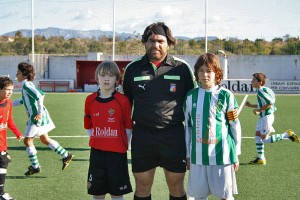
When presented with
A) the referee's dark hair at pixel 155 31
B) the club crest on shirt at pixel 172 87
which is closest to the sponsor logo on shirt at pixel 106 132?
the club crest on shirt at pixel 172 87

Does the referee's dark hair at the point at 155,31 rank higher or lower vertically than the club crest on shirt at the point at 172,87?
higher

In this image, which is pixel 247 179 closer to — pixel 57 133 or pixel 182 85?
pixel 182 85

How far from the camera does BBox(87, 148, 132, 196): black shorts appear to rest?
4312 millimetres

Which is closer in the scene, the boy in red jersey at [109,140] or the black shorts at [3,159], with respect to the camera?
the boy in red jersey at [109,140]

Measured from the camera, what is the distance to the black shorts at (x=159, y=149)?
4.20 meters

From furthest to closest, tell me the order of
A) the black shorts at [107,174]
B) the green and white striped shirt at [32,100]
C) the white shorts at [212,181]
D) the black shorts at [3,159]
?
the green and white striped shirt at [32,100] < the black shorts at [3,159] < the black shorts at [107,174] < the white shorts at [212,181]

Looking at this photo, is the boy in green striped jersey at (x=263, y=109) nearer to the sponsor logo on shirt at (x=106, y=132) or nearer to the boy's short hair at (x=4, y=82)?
the sponsor logo on shirt at (x=106, y=132)

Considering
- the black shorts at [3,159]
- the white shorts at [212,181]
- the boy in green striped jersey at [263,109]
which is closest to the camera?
the white shorts at [212,181]

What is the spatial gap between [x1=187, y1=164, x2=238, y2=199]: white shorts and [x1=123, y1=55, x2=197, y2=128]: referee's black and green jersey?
21.2 inches

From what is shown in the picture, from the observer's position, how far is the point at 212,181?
4.13 meters

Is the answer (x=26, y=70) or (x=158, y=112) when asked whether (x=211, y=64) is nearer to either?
(x=158, y=112)

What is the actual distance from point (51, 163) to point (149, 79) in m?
4.12

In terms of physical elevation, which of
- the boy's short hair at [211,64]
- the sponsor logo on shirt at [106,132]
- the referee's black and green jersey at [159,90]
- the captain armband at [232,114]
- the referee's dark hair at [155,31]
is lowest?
Answer: the sponsor logo on shirt at [106,132]

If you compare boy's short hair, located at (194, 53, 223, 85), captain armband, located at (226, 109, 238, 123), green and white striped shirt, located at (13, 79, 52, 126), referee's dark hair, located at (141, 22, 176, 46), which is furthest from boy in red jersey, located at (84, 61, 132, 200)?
green and white striped shirt, located at (13, 79, 52, 126)
